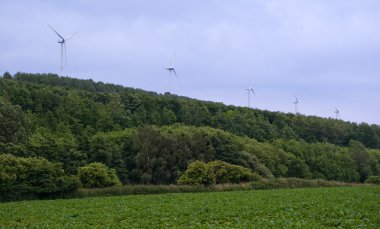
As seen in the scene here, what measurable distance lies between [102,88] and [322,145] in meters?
83.6

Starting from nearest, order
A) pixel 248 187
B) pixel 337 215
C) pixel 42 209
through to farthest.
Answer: pixel 337 215
pixel 42 209
pixel 248 187

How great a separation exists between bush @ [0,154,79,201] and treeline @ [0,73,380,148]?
40143mm

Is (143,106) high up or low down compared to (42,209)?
up

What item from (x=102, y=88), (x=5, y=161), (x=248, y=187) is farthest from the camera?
(x=102, y=88)

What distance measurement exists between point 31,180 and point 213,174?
2702 centimetres

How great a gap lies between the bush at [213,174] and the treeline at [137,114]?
3095cm

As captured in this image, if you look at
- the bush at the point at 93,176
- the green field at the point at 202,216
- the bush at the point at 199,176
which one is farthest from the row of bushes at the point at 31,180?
the bush at the point at 199,176

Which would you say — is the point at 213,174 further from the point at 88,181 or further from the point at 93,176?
the point at 88,181

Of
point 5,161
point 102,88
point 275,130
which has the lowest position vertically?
point 5,161

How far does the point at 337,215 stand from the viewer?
2770 cm

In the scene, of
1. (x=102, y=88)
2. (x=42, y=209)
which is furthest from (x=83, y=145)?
(x=102, y=88)

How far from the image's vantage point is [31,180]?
4875 centimetres

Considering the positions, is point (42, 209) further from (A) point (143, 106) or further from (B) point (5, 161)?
(A) point (143, 106)

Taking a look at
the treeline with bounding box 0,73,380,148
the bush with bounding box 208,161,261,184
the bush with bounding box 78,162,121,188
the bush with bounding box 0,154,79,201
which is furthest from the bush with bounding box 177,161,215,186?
the treeline with bounding box 0,73,380,148
